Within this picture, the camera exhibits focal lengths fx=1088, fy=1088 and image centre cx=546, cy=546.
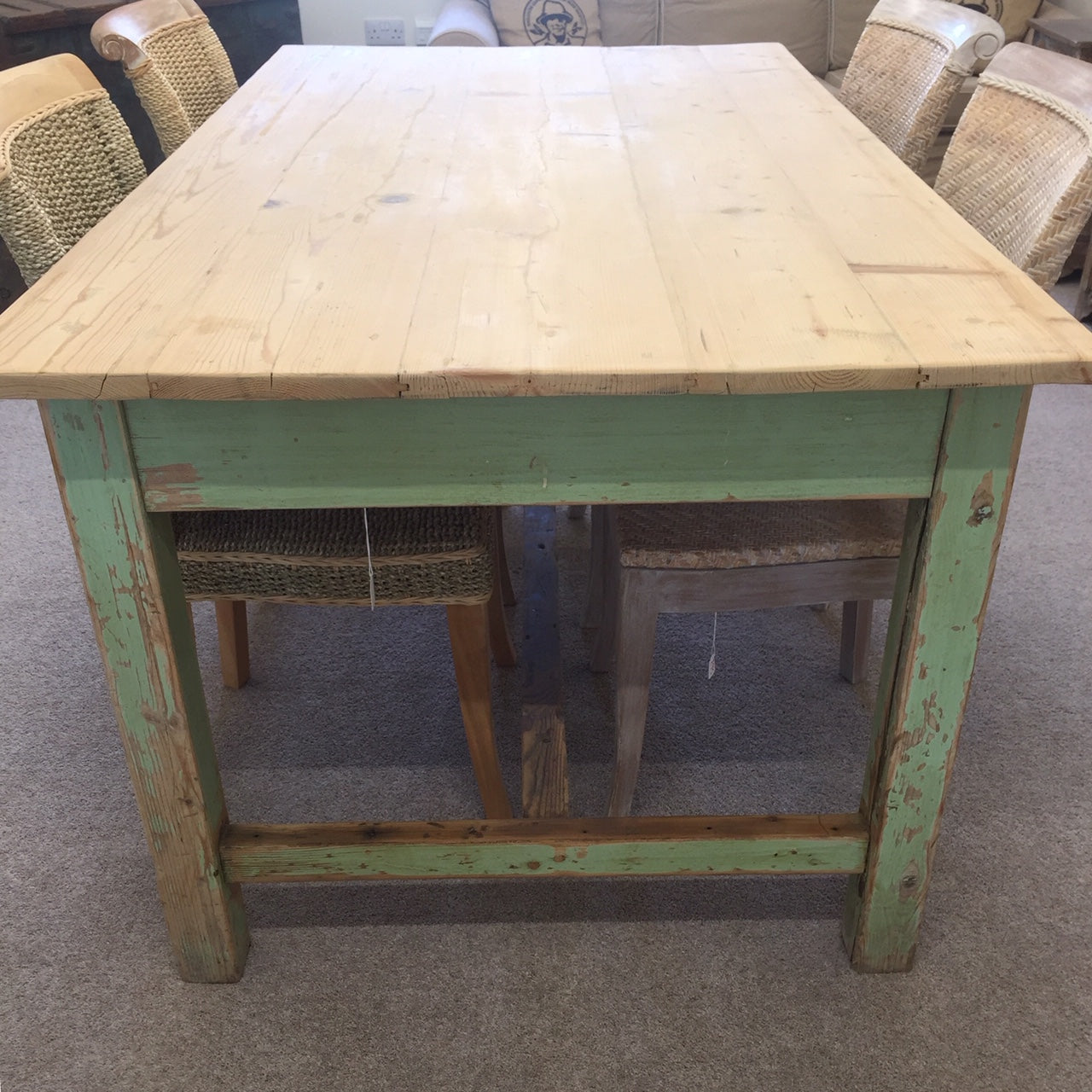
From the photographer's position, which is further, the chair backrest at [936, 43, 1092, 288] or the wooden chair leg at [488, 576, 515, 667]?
the wooden chair leg at [488, 576, 515, 667]

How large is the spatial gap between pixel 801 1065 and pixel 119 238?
1.14 m

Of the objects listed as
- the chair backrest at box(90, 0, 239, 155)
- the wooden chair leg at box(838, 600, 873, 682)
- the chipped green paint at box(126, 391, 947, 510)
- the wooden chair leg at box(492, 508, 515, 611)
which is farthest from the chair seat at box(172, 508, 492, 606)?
the chair backrest at box(90, 0, 239, 155)

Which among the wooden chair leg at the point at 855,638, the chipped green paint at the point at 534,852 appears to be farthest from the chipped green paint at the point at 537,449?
the wooden chair leg at the point at 855,638

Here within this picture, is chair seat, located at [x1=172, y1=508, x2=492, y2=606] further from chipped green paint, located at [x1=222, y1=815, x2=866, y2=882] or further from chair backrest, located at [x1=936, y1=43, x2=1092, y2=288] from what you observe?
chair backrest, located at [x1=936, y1=43, x2=1092, y2=288]

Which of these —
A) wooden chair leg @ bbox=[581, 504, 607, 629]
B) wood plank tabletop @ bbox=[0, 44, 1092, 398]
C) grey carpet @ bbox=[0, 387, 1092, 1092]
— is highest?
wood plank tabletop @ bbox=[0, 44, 1092, 398]

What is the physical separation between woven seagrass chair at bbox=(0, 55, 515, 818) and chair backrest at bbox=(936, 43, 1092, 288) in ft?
2.37

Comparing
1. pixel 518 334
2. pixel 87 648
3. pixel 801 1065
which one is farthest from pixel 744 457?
pixel 87 648

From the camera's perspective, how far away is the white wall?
3764mm

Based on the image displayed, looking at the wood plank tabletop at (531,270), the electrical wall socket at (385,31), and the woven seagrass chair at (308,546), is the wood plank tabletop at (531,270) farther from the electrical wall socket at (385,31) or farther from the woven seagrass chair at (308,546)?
the electrical wall socket at (385,31)

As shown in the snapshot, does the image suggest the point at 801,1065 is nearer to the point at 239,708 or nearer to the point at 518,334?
the point at 518,334

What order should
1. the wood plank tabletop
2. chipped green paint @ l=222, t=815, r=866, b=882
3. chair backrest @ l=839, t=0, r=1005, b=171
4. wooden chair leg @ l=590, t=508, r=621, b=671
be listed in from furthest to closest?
1. chair backrest @ l=839, t=0, r=1005, b=171
2. wooden chair leg @ l=590, t=508, r=621, b=671
3. chipped green paint @ l=222, t=815, r=866, b=882
4. the wood plank tabletop

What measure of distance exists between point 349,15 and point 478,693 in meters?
3.26

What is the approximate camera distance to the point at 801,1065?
116 cm

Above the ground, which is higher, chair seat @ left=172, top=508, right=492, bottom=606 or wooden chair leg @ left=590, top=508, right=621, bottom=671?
chair seat @ left=172, top=508, right=492, bottom=606
